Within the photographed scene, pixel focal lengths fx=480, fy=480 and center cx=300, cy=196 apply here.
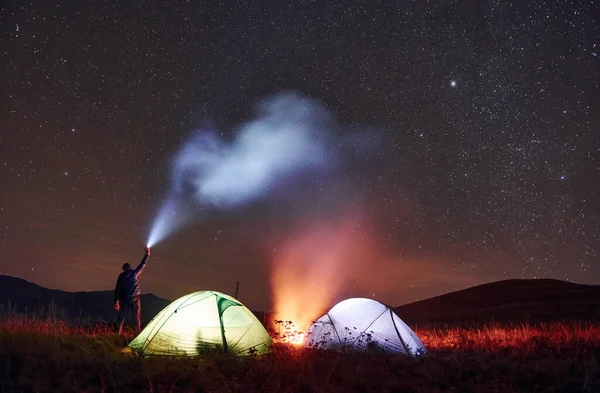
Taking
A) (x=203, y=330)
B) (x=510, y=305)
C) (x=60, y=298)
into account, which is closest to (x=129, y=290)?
(x=203, y=330)

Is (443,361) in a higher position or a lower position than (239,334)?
lower

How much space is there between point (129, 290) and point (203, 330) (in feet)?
13.8

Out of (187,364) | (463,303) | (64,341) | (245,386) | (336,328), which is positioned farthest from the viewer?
(463,303)

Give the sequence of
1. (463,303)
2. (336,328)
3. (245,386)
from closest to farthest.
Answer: (245,386)
(336,328)
(463,303)

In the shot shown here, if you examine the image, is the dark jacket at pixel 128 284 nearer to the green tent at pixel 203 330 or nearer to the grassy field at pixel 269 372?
the green tent at pixel 203 330

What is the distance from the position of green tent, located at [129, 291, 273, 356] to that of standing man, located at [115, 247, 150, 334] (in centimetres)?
294

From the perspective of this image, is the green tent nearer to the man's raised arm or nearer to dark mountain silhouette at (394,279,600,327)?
the man's raised arm

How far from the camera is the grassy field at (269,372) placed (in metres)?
7.90

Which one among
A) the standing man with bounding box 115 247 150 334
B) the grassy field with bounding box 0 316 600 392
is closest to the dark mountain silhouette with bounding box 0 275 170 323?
the standing man with bounding box 115 247 150 334

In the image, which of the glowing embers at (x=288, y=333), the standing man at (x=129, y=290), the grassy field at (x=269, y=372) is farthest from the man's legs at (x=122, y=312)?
the glowing embers at (x=288, y=333)

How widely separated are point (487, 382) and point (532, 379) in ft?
3.20

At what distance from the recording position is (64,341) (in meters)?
10.3

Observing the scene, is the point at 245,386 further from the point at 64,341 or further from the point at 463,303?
the point at 463,303

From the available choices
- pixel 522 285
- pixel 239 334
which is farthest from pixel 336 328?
pixel 522 285
